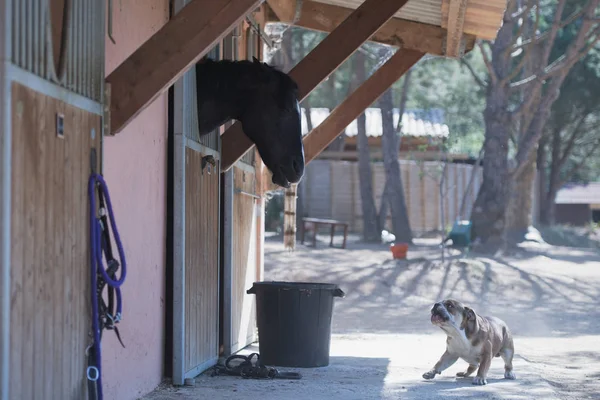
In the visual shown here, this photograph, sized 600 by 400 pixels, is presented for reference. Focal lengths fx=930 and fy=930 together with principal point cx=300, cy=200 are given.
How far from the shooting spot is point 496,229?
20.2 meters

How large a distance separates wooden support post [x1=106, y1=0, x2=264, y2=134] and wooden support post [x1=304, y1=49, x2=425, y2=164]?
5.14 meters

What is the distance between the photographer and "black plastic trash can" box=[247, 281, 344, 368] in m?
7.75

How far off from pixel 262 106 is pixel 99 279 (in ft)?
9.41

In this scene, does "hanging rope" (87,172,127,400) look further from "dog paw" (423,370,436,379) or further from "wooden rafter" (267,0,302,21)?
"wooden rafter" (267,0,302,21)

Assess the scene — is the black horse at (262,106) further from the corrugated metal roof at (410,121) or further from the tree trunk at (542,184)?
the tree trunk at (542,184)

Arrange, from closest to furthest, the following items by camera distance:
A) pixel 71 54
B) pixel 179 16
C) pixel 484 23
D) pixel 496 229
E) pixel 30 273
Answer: pixel 30 273 → pixel 71 54 → pixel 179 16 → pixel 484 23 → pixel 496 229

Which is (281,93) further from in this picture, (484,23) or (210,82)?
(484,23)

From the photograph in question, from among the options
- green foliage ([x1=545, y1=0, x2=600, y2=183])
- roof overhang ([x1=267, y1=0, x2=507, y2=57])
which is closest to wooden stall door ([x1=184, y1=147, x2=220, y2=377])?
roof overhang ([x1=267, y1=0, x2=507, y2=57])

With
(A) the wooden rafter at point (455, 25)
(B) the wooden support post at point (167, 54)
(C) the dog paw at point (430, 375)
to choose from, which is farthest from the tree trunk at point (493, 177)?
(B) the wooden support post at point (167, 54)

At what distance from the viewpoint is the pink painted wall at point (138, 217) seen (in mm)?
5211

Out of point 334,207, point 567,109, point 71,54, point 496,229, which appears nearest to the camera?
point 71,54

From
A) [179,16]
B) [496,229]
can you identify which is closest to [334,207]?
[496,229]

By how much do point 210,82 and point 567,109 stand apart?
25723mm

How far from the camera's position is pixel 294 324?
305 inches
